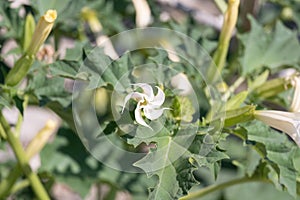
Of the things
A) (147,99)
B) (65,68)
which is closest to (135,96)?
(147,99)

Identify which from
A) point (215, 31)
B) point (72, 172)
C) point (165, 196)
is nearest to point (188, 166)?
point (165, 196)

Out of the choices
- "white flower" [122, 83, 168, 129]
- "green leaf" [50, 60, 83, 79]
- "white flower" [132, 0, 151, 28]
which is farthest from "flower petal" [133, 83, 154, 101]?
"white flower" [132, 0, 151, 28]

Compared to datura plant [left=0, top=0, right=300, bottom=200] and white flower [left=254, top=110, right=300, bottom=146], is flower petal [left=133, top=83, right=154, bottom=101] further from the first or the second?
white flower [left=254, top=110, right=300, bottom=146]

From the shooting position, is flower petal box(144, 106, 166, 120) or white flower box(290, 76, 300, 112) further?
white flower box(290, 76, 300, 112)

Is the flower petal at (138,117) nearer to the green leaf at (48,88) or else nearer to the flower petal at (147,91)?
the flower petal at (147,91)

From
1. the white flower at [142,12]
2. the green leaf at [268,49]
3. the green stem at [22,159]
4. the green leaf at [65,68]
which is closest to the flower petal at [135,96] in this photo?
the green leaf at [65,68]

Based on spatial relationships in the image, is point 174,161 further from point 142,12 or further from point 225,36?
point 142,12
